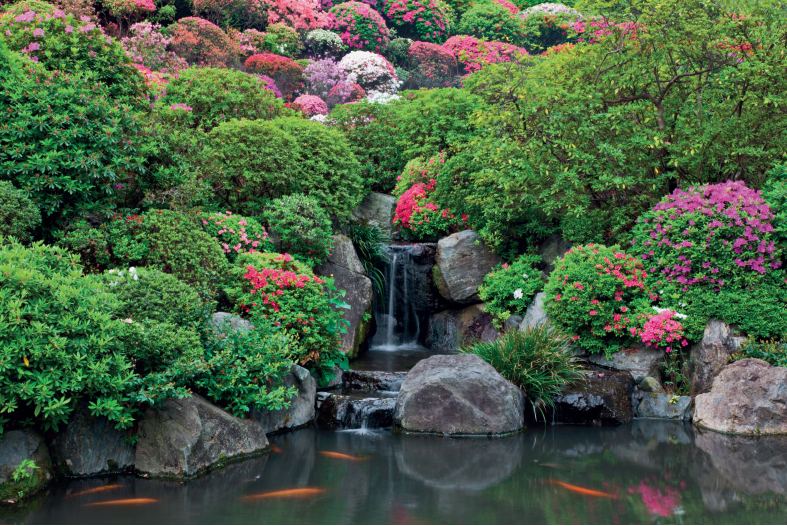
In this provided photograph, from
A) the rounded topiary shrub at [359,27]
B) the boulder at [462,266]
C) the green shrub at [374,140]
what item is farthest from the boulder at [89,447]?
the rounded topiary shrub at [359,27]

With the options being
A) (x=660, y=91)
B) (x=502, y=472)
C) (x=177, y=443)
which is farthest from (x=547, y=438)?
(x=660, y=91)

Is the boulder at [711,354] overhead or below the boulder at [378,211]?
below

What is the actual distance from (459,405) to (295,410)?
6.64 feet

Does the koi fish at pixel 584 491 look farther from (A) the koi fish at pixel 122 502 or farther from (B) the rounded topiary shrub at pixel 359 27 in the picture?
(B) the rounded topiary shrub at pixel 359 27

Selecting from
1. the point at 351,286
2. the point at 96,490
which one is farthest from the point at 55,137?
the point at 351,286

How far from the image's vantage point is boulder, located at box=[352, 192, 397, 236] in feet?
45.1

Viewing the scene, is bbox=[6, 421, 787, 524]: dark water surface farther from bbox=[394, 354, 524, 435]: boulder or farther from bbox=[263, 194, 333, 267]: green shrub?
bbox=[263, 194, 333, 267]: green shrub

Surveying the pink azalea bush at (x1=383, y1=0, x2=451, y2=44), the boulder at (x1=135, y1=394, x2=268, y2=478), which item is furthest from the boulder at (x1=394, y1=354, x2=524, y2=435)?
the pink azalea bush at (x1=383, y1=0, x2=451, y2=44)

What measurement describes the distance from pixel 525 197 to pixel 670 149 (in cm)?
231

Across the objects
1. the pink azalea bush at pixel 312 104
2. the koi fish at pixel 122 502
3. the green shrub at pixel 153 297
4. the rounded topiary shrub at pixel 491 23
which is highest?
the rounded topiary shrub at pixel 491 23

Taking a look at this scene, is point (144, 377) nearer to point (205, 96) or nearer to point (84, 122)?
point (84, 122)

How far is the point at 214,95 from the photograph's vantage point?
1211 centimetres

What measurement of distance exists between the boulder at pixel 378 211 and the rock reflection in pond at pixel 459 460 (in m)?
7.06

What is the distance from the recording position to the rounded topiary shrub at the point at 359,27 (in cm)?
2844
